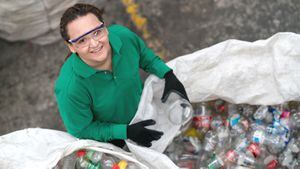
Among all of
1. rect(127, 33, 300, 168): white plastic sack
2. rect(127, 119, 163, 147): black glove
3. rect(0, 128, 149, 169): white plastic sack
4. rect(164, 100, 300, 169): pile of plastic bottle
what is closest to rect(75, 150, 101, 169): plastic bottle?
rect(0, 128, 149, 169): white plastic sack

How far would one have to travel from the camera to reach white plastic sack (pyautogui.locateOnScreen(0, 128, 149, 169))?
2.32 m

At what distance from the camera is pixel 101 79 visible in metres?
2.30

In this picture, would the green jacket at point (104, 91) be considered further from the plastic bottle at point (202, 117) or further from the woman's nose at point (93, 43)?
the plastic bottle at point (202, 117)

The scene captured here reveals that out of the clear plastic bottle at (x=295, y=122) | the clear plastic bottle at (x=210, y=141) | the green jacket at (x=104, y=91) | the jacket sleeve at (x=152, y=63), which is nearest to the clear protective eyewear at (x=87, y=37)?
the green jacket at (x=104, y=91)

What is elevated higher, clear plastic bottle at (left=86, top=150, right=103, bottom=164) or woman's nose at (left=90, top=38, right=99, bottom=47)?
woman's nose at (left=90, top=38, right=99, bottom=47)

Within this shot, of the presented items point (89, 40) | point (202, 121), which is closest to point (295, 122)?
point (202, 121)

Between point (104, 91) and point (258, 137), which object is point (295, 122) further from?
point (104, 91)

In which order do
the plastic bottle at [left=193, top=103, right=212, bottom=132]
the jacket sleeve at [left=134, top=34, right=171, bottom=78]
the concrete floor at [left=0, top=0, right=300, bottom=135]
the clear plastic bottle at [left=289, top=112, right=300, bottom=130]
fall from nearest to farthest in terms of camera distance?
1. the jacket sleeve at [left=134, top=34, right=171, bottom=78]
2. the clear plastic bottle at [left=289, top=112, right=300, bottom=130]
3. the plastic bottle at [left=193, top=103, right=212, bottom=132]
4. the concrete floor at [left=0, top=0, right=300, bottom=135]

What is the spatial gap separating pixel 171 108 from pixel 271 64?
0.76m

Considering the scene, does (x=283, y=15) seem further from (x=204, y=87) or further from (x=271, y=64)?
(x=204, y=87)

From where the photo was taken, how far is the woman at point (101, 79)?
2.16 meters

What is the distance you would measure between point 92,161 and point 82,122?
294mm

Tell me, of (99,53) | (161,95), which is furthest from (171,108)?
(99,53)

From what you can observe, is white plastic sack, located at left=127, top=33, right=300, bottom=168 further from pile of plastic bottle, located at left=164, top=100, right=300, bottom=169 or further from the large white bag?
pile of plastic bottle, located at left=164, top=100, right=300, bottom=169
